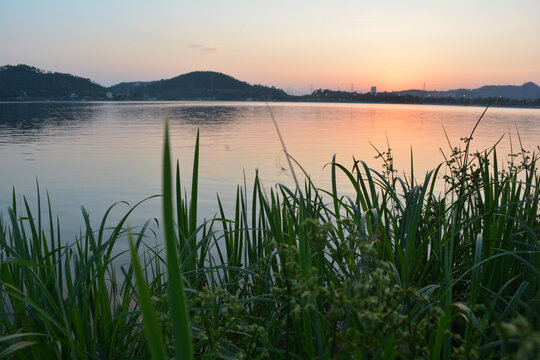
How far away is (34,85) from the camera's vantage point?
112m

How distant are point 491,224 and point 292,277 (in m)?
1.90

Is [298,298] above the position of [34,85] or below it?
below

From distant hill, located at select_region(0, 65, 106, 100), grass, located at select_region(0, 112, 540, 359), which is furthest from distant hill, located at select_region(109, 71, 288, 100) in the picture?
grass, located at select_region(0, 112, 540, 359)

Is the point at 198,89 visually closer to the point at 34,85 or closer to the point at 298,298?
the point at 34,85

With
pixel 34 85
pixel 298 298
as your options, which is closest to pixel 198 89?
pixel 34 85

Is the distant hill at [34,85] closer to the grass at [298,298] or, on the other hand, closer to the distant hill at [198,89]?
the distant hill at [198,89]

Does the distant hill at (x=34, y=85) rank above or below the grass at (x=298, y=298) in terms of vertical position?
above

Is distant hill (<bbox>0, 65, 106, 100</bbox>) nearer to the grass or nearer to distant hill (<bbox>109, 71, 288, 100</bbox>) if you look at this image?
distant hill (<bbox>109, 71, 288, 100</bbox>)

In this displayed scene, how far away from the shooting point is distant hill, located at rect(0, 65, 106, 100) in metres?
109

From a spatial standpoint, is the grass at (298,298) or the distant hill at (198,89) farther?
the distant hill at (198,89)

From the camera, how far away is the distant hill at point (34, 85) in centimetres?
10925

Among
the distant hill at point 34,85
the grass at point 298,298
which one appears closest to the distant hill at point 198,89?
the distant hill at point 34,85

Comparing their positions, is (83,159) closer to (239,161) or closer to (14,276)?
(239,161)

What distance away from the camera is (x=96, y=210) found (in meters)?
8.08
